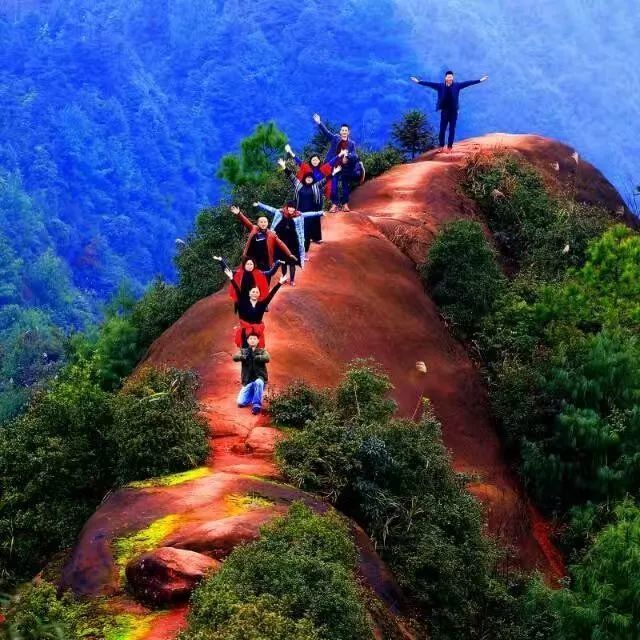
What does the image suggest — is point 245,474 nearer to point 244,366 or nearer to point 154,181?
point 244,366

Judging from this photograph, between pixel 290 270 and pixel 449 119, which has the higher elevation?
pixel 449 119

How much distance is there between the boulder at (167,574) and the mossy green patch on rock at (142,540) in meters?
0.37

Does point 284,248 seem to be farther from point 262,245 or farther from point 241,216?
point 241,216

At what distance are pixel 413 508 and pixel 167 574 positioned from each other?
3.75m

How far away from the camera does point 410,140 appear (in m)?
29.8

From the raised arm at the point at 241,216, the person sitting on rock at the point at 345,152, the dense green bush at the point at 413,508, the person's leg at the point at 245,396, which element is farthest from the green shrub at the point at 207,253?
the dense green bush at the point at 413,508

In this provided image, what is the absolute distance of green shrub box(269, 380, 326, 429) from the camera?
12547 millimetres

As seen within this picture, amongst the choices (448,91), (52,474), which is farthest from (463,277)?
(52,474)

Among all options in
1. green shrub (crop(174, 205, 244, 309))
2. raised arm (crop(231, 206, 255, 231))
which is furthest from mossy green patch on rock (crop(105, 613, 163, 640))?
green shrub (crop(174, 205, 244, 309))

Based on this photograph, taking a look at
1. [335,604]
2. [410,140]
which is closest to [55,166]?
[410,140]

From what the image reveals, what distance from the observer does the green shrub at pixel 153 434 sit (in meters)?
11.1

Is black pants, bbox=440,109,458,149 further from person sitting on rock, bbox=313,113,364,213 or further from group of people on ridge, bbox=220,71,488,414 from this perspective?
person sitting on rock, bbox=313,113,364,213

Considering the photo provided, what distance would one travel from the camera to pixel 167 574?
8734 millimetres

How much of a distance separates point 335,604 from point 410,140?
23.4 m
